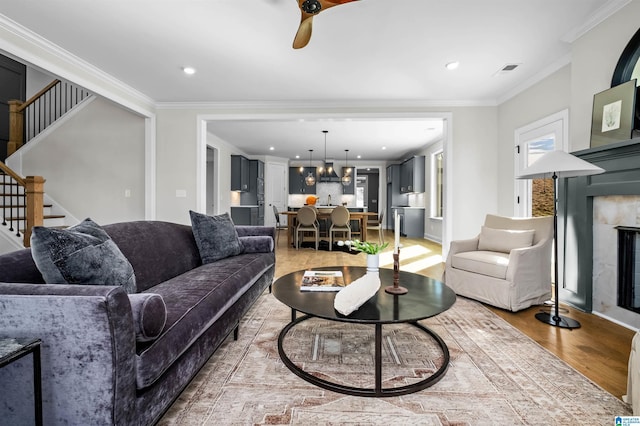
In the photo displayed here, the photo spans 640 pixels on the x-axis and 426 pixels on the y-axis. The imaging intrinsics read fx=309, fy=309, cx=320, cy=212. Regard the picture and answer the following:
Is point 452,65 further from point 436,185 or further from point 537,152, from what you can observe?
point 436,185

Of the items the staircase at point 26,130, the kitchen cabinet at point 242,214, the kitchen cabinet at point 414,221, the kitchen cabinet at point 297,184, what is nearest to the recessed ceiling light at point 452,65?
the staircase at point 26,130

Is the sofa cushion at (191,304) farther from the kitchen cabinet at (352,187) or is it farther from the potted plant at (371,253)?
the kitchen cabinet at (352,187)

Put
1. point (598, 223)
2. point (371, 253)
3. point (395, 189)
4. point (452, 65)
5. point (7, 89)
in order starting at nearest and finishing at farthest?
point (371, 253), point (598, 223), point (452, 65), point (7, 89), point (395, 189)

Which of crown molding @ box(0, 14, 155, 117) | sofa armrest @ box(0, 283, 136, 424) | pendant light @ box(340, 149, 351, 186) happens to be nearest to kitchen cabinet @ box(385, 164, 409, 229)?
pendant light @ box(340, 149, 351, 186)

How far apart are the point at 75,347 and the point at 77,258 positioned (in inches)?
17.7

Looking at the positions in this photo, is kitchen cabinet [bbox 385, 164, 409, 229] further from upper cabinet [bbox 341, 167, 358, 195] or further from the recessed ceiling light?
the recessed ceiling light

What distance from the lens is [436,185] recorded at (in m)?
7.97

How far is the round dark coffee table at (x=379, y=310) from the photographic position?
1511mm

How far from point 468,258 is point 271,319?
1989 millimetres

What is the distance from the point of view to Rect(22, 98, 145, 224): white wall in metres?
5.15

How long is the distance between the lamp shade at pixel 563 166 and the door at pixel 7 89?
809 centimetres

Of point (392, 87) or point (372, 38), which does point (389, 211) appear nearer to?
point (392, 87)

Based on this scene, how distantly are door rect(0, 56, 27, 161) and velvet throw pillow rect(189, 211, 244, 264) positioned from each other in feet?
17.9

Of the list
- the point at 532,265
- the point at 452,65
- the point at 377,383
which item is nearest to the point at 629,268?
the point at 532,265
